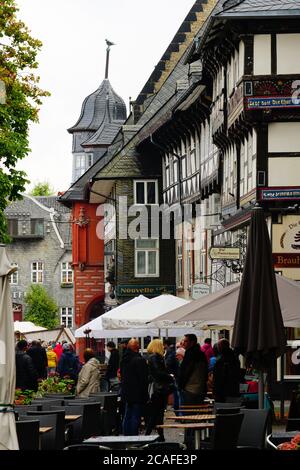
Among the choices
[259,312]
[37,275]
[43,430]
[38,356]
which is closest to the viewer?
[43,430]

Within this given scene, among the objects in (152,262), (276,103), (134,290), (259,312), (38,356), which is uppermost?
(276,103)

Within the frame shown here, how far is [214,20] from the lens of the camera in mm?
37969

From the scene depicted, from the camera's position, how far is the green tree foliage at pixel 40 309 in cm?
10744

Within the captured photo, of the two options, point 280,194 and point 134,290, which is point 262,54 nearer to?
point 280,194

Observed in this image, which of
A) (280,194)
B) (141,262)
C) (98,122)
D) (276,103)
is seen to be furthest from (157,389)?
(98,122)

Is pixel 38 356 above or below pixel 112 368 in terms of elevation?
above

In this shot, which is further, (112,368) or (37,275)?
(37,275)

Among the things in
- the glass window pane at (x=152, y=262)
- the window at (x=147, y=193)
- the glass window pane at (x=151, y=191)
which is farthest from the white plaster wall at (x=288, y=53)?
the glass window pane at (x=151, y=191)

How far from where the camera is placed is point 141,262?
213 ft

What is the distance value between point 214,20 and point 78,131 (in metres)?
70.6

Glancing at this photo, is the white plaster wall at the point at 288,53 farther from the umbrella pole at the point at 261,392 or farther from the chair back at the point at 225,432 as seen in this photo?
the chair back at the point at 225,432

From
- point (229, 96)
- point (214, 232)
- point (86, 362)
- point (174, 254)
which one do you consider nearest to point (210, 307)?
point (86, 362)

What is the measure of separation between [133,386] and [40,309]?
274ft

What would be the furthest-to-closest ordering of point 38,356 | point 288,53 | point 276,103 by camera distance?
point 288,53 → point 276,103 → point 38,356
